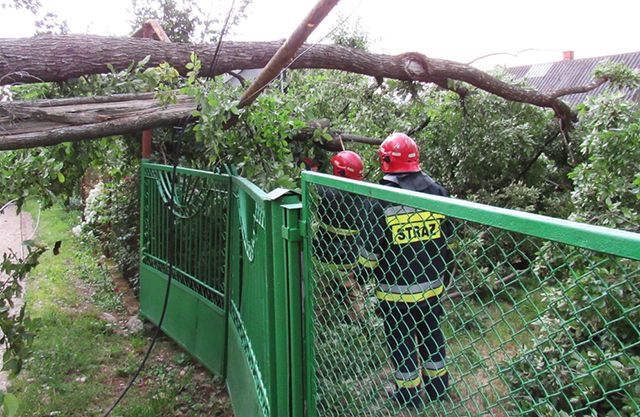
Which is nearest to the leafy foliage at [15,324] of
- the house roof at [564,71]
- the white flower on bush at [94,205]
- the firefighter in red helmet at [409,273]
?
the firefighter in red helmet at [409,273]

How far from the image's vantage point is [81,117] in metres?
3.37

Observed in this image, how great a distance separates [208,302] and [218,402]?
0.80 metres

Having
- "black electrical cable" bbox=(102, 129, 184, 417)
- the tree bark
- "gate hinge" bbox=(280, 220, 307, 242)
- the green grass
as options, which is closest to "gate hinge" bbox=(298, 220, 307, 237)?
"gate hinge" bbox=(280, 220, 307, 242)

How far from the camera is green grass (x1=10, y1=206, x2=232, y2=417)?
398 cm

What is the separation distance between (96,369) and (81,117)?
8.28 feet

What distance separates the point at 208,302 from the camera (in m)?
4.21

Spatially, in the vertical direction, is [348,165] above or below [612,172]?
below

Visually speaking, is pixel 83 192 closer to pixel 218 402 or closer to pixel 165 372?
pixel 165 372

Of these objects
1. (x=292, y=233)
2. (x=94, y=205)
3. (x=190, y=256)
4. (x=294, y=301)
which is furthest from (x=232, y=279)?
(x=94, y=205)

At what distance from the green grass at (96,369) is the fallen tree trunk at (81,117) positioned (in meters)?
1.15

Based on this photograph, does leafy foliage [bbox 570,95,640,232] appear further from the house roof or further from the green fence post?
the house roof

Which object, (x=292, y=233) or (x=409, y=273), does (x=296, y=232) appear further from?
(x=409, y=273)

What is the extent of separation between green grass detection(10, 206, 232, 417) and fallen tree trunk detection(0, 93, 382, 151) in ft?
3.77

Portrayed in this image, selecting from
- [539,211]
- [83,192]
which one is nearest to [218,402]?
[539,211]
